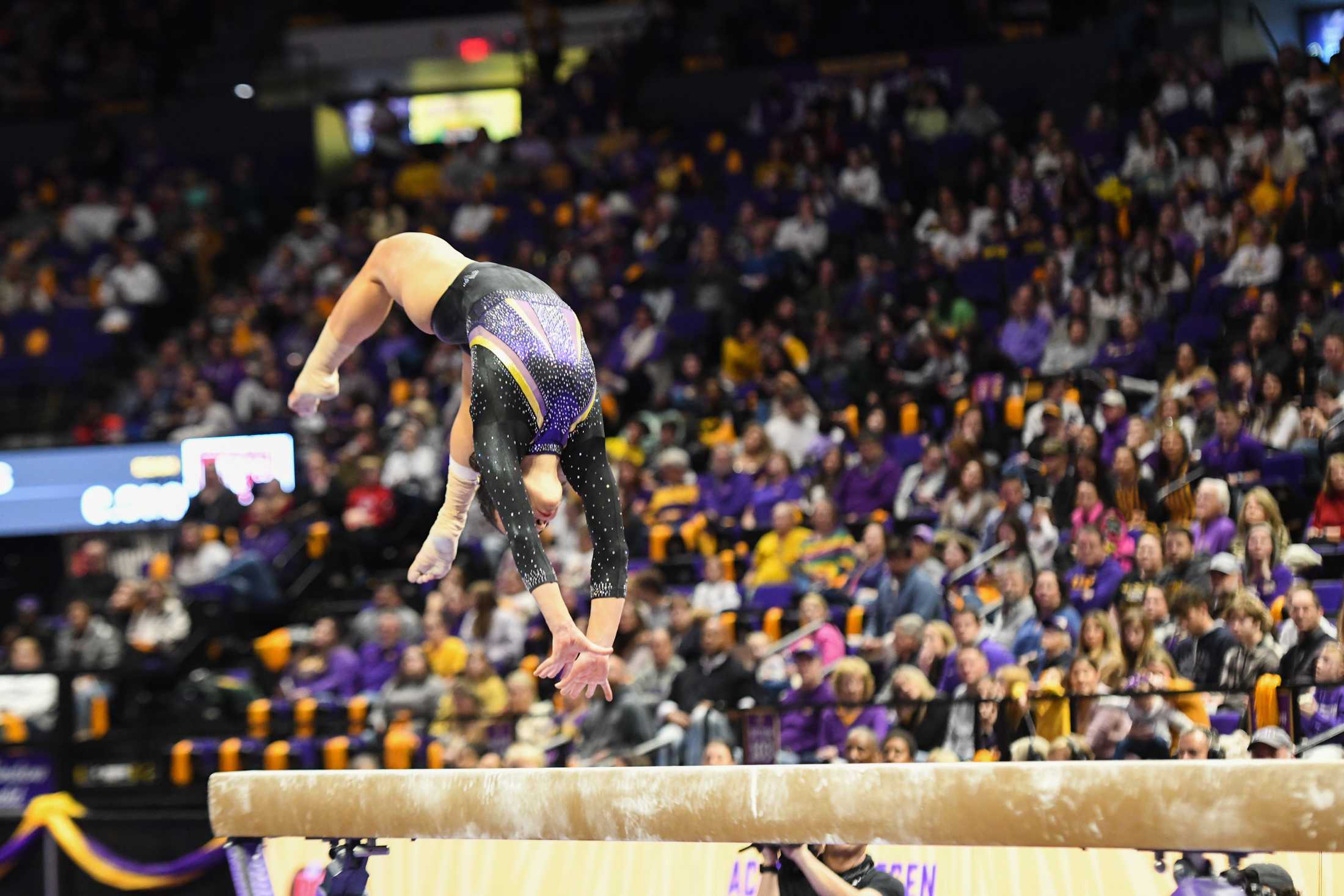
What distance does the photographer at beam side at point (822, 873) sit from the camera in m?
4.92

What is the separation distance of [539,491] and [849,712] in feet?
13.0

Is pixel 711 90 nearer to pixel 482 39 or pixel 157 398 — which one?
pixel 482 39

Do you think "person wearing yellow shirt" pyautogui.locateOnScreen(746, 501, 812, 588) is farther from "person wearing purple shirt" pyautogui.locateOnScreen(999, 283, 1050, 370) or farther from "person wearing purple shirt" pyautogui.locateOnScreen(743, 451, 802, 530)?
"person wearing purple shirt" pyautogui.locateOnScreen(999, 283, 1050, 370)

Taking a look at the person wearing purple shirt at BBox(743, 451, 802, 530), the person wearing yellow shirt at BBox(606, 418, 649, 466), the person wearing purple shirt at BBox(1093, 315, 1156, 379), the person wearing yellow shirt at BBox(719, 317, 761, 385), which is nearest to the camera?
the person wearing purple shirt at BBox(1093, 315, 1156, 379)

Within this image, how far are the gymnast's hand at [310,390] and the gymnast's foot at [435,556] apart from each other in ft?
2.15

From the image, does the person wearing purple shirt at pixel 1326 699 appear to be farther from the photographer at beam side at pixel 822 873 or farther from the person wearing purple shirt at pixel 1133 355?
the person wearing purple shirt at pixel 1133 355

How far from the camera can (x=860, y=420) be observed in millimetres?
11180

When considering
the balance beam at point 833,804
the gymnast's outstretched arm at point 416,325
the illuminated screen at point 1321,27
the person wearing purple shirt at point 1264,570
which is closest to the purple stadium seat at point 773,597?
the person wearing purple shirt at point 1264,570

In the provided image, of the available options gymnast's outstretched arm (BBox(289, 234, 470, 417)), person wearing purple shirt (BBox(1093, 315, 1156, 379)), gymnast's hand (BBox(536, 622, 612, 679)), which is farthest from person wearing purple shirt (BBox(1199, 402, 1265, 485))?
gymnast's hand (BBox(536, 622, 612, 679))

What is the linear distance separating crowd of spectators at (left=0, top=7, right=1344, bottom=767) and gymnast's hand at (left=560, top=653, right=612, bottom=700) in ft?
9.93

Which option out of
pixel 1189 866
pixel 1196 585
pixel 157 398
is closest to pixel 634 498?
pixel 1196 585

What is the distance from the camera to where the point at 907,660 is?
8.31m

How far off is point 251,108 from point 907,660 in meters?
12.6

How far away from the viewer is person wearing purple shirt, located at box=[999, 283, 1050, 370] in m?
11.0
